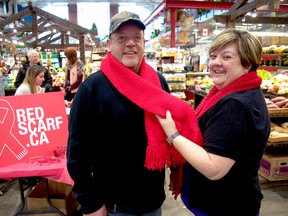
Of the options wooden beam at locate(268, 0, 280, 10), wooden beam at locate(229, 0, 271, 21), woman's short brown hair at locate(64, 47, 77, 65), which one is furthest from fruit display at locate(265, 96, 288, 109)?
woman's short brown hair at locate(64, 47, 77, 65)

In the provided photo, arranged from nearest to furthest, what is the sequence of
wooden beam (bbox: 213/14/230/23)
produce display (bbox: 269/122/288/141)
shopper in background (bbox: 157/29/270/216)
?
shopper in background (bbox: 157/29/270/216), produce display (bbox: 269/122/288/141), wooden beam (bbox: 213/14/230/23)

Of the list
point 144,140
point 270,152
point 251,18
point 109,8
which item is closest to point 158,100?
point 144,140

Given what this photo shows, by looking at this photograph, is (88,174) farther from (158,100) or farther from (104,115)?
(158,100)

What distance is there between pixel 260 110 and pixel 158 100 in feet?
1.51

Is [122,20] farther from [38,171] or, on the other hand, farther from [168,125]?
[38,171]

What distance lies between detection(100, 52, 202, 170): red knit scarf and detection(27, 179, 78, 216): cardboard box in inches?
67.6

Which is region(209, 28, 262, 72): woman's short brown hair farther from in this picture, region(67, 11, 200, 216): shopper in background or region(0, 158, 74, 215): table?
region(0, 158, 74, 215): table

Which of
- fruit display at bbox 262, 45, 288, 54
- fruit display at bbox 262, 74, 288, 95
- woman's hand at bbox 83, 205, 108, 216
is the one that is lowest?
woman's hand at bbox 83, 205, 108, 216

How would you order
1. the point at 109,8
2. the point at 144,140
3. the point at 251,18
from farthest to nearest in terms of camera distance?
the point at 109,8 → the point at 251,18 → the point at 144,140

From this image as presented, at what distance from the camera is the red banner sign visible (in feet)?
7.54

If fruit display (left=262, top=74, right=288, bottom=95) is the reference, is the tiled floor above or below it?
below

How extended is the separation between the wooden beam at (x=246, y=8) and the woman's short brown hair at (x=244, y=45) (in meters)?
2.93

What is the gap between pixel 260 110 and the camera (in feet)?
4.07

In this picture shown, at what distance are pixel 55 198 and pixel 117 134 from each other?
6.60ft
